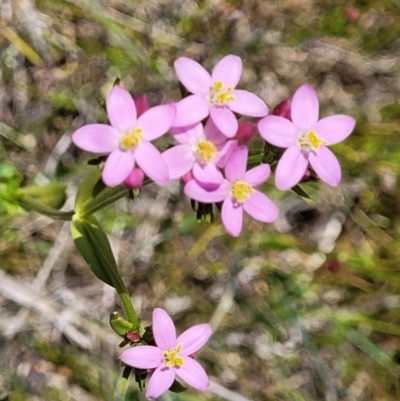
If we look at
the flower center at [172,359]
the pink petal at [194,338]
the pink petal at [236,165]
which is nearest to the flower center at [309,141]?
the pink petal at [236,165]

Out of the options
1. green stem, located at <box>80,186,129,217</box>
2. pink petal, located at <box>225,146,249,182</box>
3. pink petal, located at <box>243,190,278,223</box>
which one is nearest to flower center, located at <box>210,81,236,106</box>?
pink petal, located at <box>225,146,249,182</box>

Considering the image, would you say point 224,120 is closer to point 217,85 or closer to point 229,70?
point 217,85

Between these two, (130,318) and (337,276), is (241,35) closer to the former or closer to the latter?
(337,276)

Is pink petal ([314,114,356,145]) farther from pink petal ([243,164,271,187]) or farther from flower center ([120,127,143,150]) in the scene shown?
flower center ([120,127,143,150])

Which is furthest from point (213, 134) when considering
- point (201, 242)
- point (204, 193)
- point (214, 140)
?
point (201, 242)

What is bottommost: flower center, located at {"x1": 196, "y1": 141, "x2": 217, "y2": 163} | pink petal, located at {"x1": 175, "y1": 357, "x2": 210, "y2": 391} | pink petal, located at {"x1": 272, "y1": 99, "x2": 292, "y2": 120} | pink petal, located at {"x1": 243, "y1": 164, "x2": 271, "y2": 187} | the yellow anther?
pink petal, located at {"x1": 175, "y1": 357, "x2": 210, "y2": 391}

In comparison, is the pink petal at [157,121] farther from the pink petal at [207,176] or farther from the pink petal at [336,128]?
the pink petal at [336,128]
